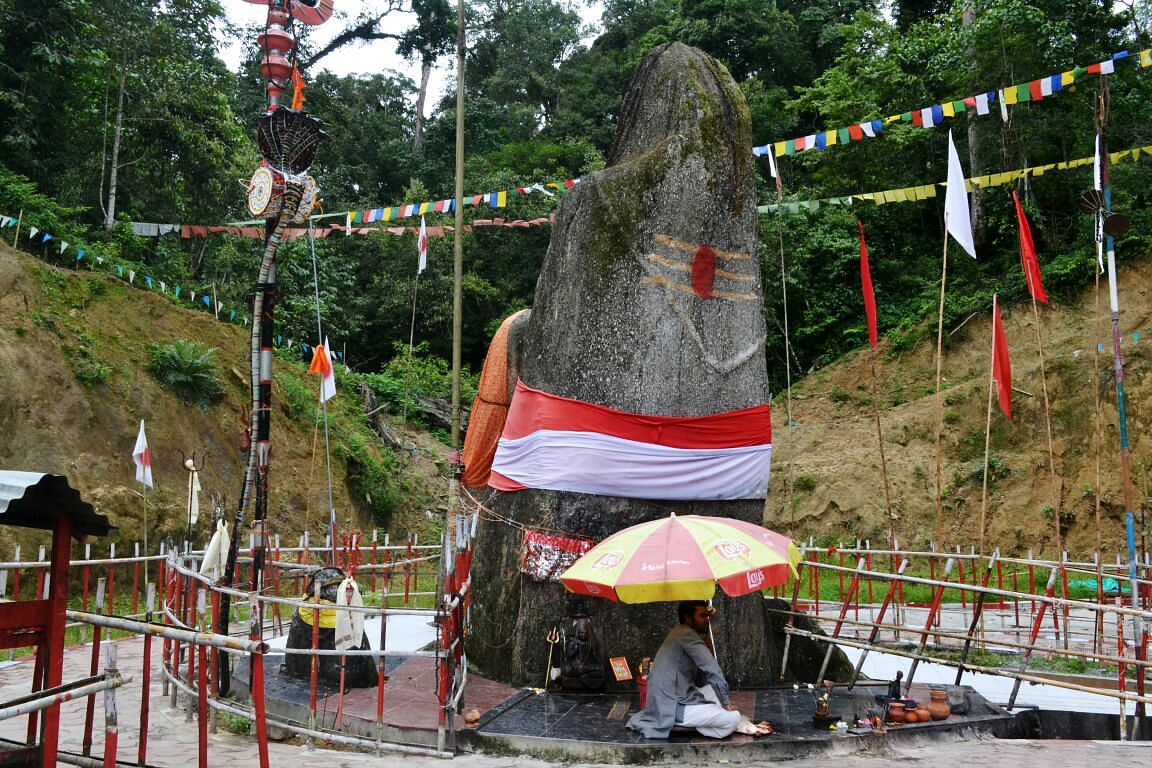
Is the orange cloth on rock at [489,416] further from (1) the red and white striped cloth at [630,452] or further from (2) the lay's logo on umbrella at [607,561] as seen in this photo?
(2) the lay's logo on umbrella at [607,561]

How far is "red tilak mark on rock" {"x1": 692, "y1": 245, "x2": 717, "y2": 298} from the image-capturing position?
28.7 feet

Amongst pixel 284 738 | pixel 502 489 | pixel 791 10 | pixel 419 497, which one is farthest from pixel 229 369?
pixel 791 10

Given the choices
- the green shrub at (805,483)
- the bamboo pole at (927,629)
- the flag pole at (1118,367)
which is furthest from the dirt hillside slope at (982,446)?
the bamboo pole at (927,629)

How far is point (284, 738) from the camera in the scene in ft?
23.2

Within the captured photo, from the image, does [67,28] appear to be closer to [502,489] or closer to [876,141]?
[502,489]

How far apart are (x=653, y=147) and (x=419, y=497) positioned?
16101 mm

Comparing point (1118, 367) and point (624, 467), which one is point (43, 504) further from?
point (1118, 367)

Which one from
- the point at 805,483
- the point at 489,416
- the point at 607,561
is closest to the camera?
the point at 607,561

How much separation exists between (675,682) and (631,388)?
107 inches

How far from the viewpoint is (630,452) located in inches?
328

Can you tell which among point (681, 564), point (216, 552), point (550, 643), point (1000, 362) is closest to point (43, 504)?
point (216, 552)

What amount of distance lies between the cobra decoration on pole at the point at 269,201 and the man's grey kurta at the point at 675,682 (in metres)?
3.18

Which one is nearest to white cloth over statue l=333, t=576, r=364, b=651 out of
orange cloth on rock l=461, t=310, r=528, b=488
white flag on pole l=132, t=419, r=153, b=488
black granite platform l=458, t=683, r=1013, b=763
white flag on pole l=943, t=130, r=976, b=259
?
black granite platform l=458, t=683, r=1013, b=763

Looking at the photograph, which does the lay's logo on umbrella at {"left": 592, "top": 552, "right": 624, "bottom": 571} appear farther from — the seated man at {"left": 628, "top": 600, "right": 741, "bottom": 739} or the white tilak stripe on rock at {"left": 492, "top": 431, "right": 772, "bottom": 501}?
the white tilak stripe on rock at {"left": 492, "top": 431, "right": 772, "bottom": 501}
